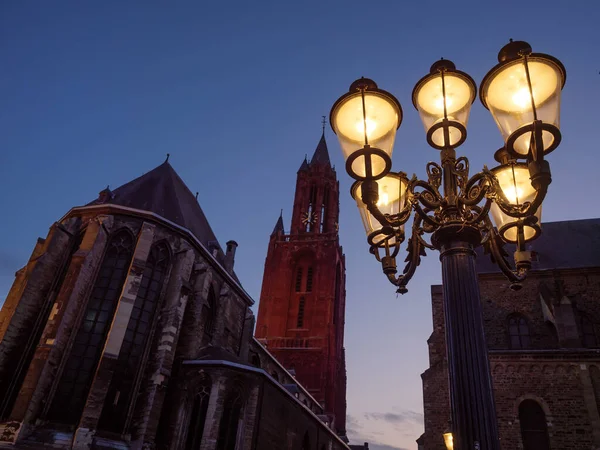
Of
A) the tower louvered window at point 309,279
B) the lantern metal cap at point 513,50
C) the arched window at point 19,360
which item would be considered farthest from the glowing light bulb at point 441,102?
the tower louvered window at point 309,279

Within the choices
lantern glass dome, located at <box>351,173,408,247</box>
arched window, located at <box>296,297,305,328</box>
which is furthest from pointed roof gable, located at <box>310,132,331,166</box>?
lantern glass dome, located at <box>351,173,408,247</box>

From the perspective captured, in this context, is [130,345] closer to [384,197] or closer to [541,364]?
[384,197]

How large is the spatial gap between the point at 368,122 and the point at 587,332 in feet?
71.4

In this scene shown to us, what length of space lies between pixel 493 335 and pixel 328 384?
17.1 meters

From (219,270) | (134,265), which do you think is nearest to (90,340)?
(134,265)

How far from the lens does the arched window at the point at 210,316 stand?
19.1 meters

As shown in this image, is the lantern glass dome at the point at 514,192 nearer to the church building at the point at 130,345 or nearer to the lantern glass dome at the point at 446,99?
the lantern glass dome at the point at 446,99

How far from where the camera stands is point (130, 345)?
15.7m

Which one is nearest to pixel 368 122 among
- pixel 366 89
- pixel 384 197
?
pixel 366 89

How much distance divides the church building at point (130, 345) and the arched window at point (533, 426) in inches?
383

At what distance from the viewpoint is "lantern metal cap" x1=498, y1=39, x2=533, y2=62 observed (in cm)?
377

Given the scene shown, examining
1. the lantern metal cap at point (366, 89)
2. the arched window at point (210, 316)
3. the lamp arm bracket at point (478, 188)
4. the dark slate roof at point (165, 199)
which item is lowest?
the lamp arm bracket at point (478, 188)

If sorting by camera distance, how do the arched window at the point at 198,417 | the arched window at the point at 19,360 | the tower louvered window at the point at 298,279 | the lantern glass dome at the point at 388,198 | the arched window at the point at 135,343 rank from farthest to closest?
the tower louvered window at the point at 298,279, the arched window at the point at 198,417, the arched window at the point at 135,343, the arched window at the point at 19,360, the lantern glass dome at the point at 388,198

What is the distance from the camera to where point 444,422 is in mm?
18516
